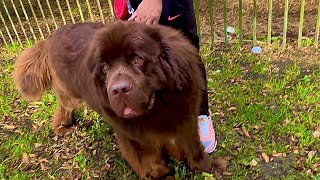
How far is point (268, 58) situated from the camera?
12.8ft

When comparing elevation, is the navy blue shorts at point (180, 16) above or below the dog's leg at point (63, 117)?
above

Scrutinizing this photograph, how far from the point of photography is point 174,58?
2.07 metres

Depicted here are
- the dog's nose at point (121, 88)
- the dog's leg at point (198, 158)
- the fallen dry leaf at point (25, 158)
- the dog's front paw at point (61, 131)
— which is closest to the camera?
the dog's nose at point (121, 88)

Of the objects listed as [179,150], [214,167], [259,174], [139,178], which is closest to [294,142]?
[259,174]

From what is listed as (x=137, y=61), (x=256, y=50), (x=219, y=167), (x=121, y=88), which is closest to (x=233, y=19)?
(x=256, y=50)

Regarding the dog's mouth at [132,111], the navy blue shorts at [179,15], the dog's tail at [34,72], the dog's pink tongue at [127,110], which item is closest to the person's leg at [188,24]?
the navy blue shorts at [179,15]

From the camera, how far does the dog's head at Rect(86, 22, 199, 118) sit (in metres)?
1.93

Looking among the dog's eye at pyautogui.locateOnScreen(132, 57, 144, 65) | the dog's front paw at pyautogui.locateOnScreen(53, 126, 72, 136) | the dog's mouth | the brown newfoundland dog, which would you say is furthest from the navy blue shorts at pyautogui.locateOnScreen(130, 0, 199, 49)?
the dog's front paw at pyautogui.locateOnScreen(53, 126, 72, 136)

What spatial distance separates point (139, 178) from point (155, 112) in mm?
824

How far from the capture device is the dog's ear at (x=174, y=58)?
206cm

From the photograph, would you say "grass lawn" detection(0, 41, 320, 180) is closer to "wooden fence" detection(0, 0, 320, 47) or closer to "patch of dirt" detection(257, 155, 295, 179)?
"patch of dirt" detection(257, 155, 295, 179)

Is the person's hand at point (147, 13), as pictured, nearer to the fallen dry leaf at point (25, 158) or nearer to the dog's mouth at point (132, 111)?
the dog's mouth at point (132, 111)

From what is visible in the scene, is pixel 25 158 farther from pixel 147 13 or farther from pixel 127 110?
pixel 147 13

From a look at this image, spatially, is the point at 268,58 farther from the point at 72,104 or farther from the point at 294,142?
the point at 72,104
